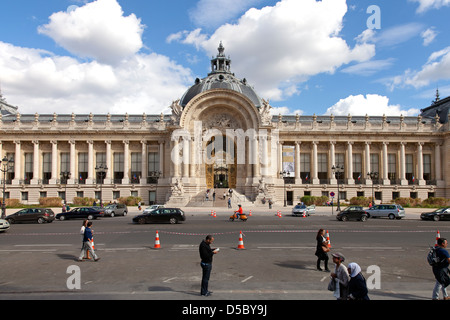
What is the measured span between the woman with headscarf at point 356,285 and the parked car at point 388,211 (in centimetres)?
3169

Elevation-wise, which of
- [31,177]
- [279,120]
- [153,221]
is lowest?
[153,221]

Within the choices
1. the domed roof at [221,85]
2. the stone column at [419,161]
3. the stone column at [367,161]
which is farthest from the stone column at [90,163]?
the stone column at [419,161]

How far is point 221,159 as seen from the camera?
5984cm

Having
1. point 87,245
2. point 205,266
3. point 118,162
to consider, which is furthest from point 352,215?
point 118,162

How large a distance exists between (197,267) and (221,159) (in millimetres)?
46873

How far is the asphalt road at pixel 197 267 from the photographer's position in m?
10.1

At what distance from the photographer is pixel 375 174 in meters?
61.8

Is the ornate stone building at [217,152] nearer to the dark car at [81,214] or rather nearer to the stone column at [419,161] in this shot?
the stone column at [419,161]

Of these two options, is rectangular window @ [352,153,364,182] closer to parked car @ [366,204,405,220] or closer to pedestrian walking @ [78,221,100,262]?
parked car @ [366,204,405,220]

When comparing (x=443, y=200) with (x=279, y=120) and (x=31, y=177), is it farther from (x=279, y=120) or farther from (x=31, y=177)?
(x=31, y=177)

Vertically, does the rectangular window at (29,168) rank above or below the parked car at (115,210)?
above

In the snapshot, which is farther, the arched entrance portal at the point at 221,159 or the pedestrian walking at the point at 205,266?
the arched entrance portal at the point at 221,159

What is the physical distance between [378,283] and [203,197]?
4337 cm

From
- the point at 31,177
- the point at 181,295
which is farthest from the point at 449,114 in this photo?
the point at 31,177
